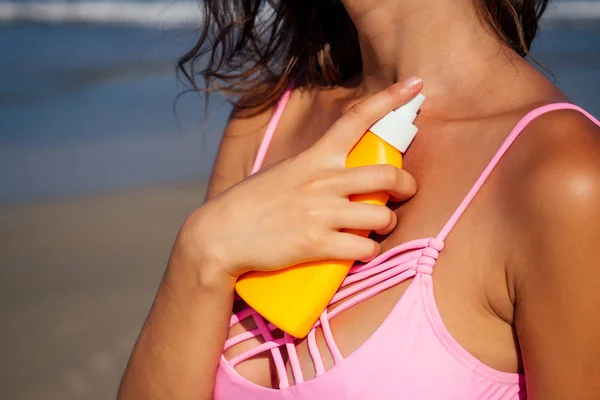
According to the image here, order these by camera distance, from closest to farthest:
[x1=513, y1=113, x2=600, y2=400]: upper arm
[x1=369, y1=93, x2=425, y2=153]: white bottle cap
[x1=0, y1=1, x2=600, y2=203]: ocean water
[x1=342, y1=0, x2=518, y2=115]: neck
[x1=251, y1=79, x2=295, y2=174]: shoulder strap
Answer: [x1=513, y1=113, x2=600, y2=400]: upper arm
[x1=369, y1=93, x2=425, y2=153]: white bottle cap
[x1=342, y1=0, x2=518, y2=115]: neck
[x1=251, y1=79, x2=295, y2=174]: shoulder strap
[x1=0, y1=1, x2=600, y2=203]: ocean water

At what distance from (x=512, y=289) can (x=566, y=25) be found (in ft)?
35.0

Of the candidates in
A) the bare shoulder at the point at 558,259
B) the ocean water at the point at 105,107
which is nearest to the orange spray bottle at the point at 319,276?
the bare shoulder at the point at 558,259

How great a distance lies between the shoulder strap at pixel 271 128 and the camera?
5.90 feet

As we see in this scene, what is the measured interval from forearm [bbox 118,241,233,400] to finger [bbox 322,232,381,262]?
8.7 inches

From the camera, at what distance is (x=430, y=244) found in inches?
51.2

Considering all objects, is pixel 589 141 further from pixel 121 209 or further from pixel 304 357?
pixel 121 209

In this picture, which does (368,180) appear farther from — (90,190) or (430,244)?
(90,190)

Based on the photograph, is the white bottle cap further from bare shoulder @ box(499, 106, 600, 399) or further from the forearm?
the forearm

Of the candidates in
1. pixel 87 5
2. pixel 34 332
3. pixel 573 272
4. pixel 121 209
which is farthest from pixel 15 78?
pixel 573 272

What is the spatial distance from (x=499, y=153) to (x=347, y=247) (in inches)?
11.4

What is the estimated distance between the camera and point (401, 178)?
1.35 metres

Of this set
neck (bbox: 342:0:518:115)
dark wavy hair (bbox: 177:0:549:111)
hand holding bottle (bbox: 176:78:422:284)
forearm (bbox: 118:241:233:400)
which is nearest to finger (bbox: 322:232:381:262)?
hand holding bottle (bbox: 176:78:422:284)

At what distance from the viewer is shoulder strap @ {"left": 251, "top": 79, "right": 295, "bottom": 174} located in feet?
5.90

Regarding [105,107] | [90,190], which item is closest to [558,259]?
[90,190]
